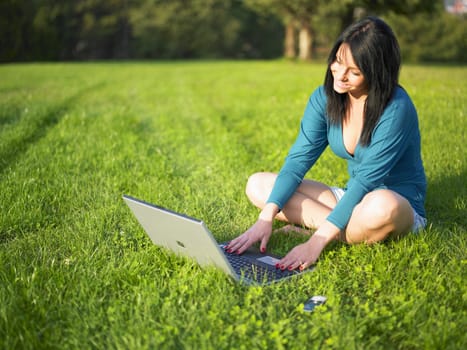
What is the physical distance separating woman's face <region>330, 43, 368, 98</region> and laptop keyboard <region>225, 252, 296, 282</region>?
1.07 metres

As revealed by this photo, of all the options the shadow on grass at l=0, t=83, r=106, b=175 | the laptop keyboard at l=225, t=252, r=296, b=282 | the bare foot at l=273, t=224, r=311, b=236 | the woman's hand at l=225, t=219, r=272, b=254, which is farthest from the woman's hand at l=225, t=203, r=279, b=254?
the shadow on grass at l=0, t=83, r=106, b=175

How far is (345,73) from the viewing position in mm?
3080

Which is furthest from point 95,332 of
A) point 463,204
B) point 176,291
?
point 463,204

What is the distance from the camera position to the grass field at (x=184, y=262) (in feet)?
7.77

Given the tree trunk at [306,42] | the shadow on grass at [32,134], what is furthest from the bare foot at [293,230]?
the tree trunk at [306,42]

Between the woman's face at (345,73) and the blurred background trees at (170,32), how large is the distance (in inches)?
1166

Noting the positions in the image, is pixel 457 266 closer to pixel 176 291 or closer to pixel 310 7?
pixel 176 291

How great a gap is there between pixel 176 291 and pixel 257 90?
33.6 feet

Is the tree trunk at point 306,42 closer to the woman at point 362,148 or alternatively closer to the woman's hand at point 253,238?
the woman at point 362,148

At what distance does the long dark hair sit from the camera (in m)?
2.95

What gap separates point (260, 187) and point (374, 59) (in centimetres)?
131

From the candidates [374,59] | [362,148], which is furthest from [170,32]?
[374,59]

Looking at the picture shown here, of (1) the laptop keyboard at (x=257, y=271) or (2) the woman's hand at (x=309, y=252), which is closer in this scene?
(1) the laptop keyboard at (x=257, y=271)

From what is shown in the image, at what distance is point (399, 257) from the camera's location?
311 centimetres
